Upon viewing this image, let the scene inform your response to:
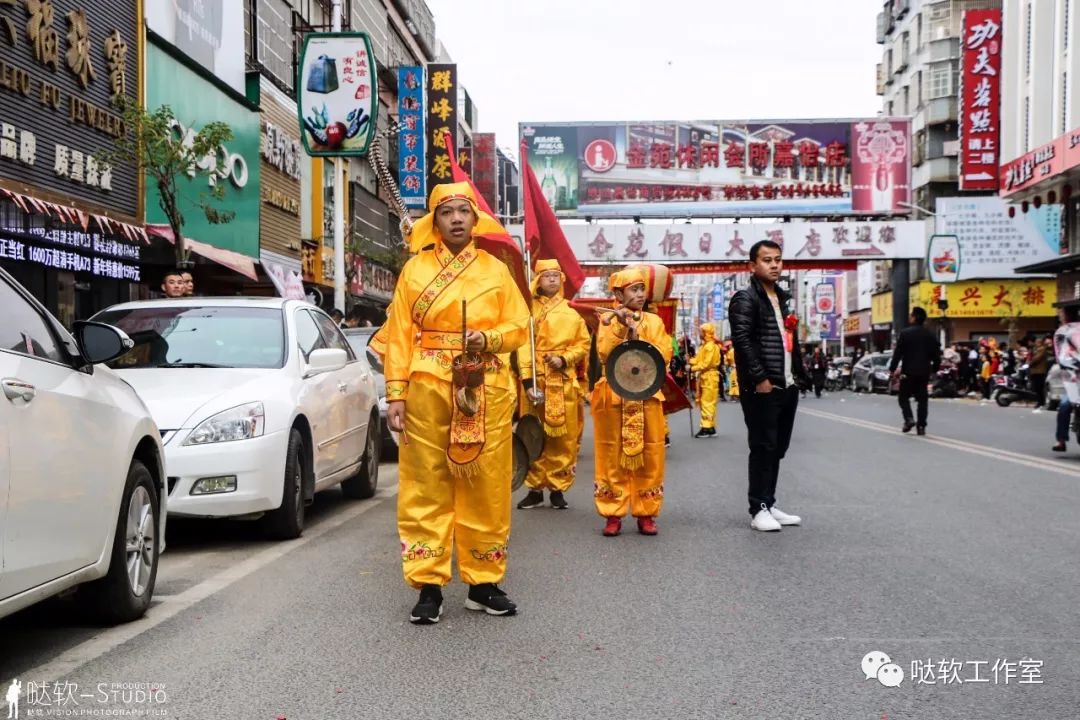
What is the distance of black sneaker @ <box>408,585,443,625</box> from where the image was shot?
16.5 feet

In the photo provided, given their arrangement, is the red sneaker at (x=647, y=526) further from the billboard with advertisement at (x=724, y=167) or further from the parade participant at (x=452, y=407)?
the billboard with advertisement at (x=724, y=167)

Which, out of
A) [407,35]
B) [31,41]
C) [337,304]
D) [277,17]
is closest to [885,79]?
[407,35]

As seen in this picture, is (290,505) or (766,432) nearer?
(290,505)

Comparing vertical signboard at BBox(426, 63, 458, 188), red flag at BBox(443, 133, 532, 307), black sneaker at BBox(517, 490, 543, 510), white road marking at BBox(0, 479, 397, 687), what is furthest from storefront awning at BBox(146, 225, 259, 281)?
vertical signboard at BBox(426, 63, 458, 188)

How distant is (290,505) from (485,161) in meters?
52.8

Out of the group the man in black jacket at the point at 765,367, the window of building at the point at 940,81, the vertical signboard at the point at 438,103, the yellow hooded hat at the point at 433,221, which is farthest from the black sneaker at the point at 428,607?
the window of building at the point at 940,81

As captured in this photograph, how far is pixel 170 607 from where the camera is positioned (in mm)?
5406

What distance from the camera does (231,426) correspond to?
6.79 m

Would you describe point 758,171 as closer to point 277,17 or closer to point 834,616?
point 277,17

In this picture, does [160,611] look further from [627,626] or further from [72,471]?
[627,626]

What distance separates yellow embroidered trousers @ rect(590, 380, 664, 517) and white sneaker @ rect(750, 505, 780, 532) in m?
0.64

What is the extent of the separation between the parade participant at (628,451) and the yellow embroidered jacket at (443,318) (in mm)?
2292

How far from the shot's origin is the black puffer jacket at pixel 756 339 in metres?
7.57

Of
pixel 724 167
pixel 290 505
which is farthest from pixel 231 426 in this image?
pixel 724 167
